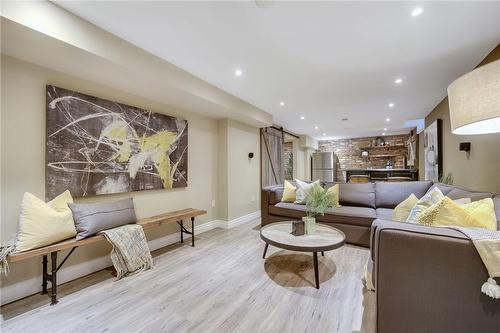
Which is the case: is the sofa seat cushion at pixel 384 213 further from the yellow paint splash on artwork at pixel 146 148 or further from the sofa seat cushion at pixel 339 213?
the yellow paint splash on artwork at pixel 146 148

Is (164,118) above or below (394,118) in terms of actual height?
below

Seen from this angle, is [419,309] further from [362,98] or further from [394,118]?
[394,118]

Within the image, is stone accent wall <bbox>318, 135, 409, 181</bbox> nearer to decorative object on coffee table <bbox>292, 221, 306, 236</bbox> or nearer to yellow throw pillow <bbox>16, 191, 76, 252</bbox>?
decorative object on coffee table <bbox>292, 221, 306, 236</bbox>

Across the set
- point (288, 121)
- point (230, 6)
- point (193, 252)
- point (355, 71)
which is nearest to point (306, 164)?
point (288, 121)

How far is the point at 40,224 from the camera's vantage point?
72.3 inches

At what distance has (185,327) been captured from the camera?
5.24 ft

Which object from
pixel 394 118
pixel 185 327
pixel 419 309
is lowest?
pixel 185 327

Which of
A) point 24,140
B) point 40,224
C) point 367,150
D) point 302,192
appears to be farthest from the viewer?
point 367,150

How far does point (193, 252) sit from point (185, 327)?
4.65 ft

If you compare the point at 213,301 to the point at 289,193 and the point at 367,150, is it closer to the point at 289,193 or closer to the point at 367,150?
the point at 289,193

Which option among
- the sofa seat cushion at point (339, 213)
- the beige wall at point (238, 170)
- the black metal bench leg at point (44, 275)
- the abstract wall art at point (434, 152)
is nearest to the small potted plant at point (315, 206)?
the sofa seat cushion at point (339, 213)

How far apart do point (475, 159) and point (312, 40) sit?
2.66 metres

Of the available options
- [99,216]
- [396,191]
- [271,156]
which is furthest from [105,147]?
[396,191]

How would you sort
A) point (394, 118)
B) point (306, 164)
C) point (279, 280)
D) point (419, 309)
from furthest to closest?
point (306, 164)
point (394, 118)
point (279, 280)
point (419, 309)
